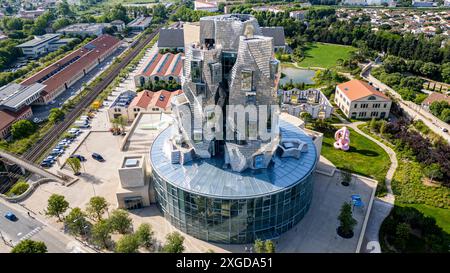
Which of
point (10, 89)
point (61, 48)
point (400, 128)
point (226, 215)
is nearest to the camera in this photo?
point (226, 215)

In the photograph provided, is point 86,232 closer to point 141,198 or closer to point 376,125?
point 141,198

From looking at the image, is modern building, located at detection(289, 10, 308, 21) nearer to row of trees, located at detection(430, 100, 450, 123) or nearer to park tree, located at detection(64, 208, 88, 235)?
row of trees, located at detection(430, 100, 450, 123)

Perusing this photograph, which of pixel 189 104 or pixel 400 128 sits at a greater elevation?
pixel 189 104

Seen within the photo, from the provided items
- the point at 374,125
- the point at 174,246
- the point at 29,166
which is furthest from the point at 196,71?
the point at 374,125

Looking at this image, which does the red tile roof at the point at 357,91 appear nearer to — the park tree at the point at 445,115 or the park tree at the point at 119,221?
the park tree at the point at 445,115

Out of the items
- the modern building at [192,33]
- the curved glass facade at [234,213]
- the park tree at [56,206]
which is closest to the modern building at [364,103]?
the curved glass facade at [234,213]

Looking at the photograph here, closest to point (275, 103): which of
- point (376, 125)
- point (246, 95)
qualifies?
point (246, 95)
